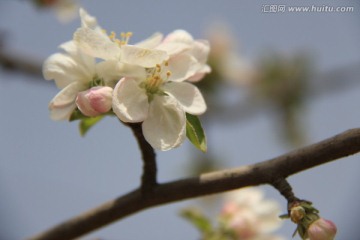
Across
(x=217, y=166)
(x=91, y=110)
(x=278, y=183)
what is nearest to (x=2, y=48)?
(x=217, y=166)

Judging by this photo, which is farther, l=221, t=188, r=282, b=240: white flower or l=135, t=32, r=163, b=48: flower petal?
l=221, t=188, r=282, b=240: white flower

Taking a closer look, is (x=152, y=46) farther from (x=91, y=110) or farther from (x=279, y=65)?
(x=279, y=65)

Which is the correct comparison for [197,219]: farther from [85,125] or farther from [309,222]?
[309,222]

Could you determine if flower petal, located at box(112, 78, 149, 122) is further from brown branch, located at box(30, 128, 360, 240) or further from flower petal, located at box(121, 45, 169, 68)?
brown branch, located at box(30, 128, 360, 240)

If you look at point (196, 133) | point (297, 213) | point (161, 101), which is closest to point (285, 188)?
point (297, 213)

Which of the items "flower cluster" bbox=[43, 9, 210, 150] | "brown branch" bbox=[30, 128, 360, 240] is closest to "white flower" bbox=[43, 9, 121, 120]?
"flower cluster" bbox=[43, 9, 210, 150]

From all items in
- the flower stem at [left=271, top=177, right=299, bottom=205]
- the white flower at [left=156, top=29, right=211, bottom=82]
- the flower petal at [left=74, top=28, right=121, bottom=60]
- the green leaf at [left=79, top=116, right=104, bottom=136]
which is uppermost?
the white flower at [left=156, top=29, right=211, bottom=82]
